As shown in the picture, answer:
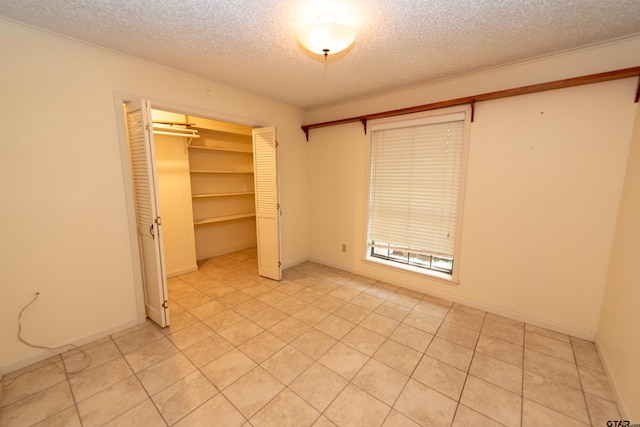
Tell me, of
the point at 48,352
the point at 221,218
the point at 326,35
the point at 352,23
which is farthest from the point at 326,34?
the point at 221,218

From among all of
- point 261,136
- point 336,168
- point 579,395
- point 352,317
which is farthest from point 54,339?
point 579,395

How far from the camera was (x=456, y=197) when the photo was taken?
9.30 ft

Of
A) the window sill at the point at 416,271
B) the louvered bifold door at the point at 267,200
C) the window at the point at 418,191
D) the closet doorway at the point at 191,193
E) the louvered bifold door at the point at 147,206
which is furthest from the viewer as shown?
the louvered bifold door at the point at 267,200

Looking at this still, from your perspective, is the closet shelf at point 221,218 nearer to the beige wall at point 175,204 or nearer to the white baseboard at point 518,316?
the beige wall at point 175,204

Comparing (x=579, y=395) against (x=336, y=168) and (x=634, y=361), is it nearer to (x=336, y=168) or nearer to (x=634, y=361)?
(x=634, y=361)

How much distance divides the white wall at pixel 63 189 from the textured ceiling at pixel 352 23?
0.71 ft

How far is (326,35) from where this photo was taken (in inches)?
64.0

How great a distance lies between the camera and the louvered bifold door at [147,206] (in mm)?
2227

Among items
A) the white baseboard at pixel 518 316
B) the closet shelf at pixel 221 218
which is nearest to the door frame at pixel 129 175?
the closet shelf at pixel 221 218

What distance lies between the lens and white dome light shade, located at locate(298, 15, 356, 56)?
5.25 ft

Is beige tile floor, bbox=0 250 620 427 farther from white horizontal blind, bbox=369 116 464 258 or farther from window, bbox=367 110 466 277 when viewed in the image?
white horizontal blind, bbox=369 116 464 258

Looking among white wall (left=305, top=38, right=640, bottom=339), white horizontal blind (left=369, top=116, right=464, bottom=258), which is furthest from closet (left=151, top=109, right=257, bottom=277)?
white wall (left=305, top=38, right=640, bottom=339)

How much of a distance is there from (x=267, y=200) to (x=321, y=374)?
88.6 inches

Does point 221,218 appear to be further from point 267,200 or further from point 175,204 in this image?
point 267,200
